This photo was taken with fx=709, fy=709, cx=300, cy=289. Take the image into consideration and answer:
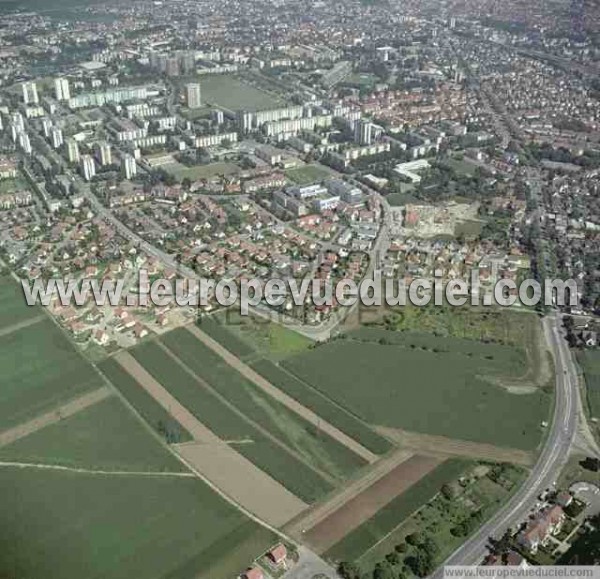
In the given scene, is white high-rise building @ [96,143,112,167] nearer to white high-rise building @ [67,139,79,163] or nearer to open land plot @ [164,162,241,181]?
white high-rise building @ [67,139,79,163]

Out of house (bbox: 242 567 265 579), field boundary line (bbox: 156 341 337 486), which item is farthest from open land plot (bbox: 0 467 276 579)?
field boundary line (bbox: 156 341 337 486)

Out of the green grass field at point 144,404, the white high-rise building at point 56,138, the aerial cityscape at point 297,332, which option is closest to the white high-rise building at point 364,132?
the aerial cityscape at point 297,332

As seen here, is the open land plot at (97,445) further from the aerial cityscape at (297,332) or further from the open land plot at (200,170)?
the open land plot at (200,170)

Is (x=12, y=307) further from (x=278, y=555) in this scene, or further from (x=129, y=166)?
(x=278, y=555)

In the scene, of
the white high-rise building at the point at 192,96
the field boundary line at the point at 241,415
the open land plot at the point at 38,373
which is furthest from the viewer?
the white high-rise building at the point at 192,96

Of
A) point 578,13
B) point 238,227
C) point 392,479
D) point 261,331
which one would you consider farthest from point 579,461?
point 578,13

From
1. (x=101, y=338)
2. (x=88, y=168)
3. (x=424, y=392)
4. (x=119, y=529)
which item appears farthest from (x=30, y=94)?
(x=119, y=529)
